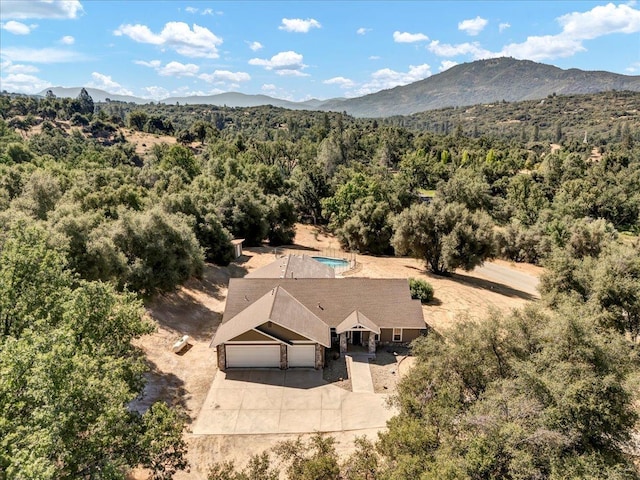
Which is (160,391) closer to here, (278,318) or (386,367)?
(278,318)

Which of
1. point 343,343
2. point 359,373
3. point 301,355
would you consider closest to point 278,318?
point 301,355

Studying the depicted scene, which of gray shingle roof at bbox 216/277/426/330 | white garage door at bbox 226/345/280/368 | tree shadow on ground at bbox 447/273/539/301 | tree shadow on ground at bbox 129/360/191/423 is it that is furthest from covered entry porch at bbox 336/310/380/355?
tree shadow on ground at bbox 447/273/539/301

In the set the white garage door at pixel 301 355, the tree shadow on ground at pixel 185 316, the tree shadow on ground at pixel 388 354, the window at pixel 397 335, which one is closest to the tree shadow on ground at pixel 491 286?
the window at pixel 397 335

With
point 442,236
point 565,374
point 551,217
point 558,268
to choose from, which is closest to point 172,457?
point 565,374

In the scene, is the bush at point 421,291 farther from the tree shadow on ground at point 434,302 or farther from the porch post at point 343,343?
the porch post at point 343,343

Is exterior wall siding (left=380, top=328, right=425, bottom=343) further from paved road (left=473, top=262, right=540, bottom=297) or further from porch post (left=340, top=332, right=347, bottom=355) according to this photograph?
paved road (left=473, top=262, right=540, bottom=297)

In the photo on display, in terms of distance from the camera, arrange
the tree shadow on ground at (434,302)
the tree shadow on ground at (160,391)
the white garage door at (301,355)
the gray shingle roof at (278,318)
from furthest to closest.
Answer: the tree shadow on ground at (434,302)
the white garage door at (301,355)
the gray shingle roof at (278,318)
the tree shadow on ground at (160,391)
